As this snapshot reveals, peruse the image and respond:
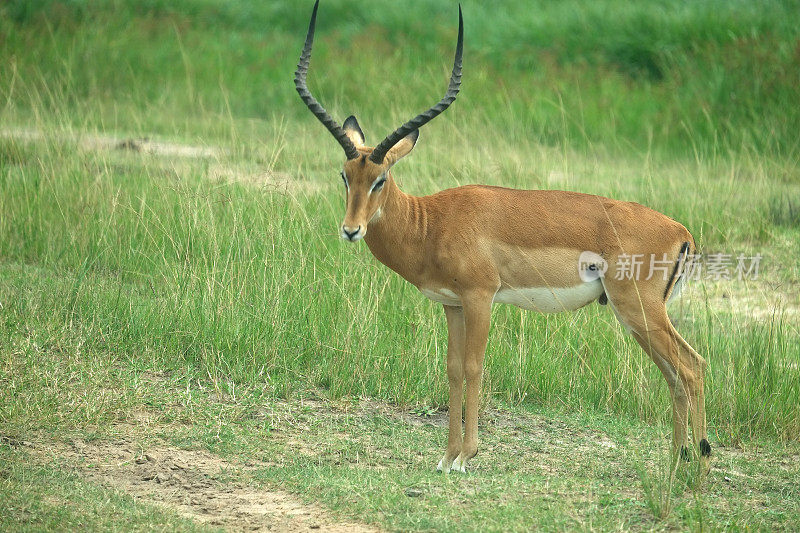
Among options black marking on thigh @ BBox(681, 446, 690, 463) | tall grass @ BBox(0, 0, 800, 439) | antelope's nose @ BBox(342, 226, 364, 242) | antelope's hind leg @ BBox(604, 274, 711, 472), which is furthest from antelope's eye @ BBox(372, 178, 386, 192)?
black marking on thigh @ BBox(681, 446, 690, 463)

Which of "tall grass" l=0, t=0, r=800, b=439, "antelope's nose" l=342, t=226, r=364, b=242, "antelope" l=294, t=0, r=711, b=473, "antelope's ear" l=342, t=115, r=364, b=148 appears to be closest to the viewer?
"antelope's nose" l=342, t=226, r=364, b=242

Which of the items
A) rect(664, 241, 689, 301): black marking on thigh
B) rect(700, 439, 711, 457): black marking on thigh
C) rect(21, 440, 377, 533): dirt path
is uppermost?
rect(664, 241, 689, 301): black marking on thigh

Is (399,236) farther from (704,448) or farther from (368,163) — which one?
(704,448)

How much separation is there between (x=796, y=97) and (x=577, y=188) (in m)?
4.61

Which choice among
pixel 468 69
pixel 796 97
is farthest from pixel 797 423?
pixel 468 69

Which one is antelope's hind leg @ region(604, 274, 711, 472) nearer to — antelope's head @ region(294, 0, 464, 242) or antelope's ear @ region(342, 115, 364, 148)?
antelope's head @ region(294, 0, 464, 242)

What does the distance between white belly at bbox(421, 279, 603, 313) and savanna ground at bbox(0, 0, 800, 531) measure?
2.78 feet

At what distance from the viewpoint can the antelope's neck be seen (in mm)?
5281

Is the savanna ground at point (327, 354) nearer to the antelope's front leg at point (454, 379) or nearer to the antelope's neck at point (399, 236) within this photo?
the antelope's front leg at point (454, 379)

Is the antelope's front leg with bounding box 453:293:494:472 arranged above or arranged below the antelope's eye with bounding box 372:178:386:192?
below

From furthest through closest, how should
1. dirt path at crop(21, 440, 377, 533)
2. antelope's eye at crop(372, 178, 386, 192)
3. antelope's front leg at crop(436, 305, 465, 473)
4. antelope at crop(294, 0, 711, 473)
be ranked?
antelope's front leg at crop(436, 305, 465, 473) → antelope at crop(294, 0, 711, 473) → antelope's eye at crop(372, 178, 386, 192) → dirt path at crop(21, 440, 377, 533)

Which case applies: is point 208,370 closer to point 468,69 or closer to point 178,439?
point 178,439

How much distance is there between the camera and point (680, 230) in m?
5.43

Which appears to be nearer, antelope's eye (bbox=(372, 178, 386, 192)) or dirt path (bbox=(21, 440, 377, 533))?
dirt path (bbox=(21, 440, 377, 533))
